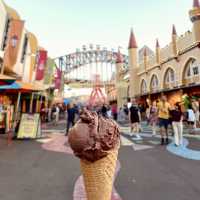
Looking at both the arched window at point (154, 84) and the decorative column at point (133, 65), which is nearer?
the arched window at point (154, 84)

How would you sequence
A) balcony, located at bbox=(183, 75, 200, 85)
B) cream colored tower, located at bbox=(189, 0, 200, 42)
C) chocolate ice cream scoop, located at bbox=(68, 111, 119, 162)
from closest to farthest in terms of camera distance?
chocolate ice cream scoop, located at bbox=(68, 111, 119, 162)
cream colored tower, located at bbox=(189, 0, 200, 42)
balcony, located at bbox=(183, 75, 200, 85)

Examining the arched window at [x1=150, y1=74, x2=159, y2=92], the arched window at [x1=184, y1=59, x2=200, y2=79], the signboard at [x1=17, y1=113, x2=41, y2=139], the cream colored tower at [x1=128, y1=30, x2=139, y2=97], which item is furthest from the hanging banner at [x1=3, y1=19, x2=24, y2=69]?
the cream colored tower at [x1=128, y1=30, x2=139, y2=97]

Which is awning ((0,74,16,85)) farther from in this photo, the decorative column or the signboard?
the decorative column

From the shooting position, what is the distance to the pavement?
3.41 meters

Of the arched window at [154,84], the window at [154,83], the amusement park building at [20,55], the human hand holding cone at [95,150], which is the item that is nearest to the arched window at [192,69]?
the arched window at [154,84]

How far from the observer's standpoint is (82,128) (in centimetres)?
202

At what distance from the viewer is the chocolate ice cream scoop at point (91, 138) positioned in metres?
1.95

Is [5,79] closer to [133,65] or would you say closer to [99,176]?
[99,176]

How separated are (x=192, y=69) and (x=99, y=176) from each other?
17288mm

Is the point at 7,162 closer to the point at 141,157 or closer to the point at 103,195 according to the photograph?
the point at 141,157

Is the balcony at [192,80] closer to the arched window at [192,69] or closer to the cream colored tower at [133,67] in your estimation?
the arched window at [192,69]

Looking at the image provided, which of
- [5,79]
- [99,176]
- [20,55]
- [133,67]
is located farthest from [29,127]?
[133,67]

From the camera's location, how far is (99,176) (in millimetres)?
2025

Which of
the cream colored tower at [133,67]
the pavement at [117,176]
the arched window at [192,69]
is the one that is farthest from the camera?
the cream colored tower at [133,67]
